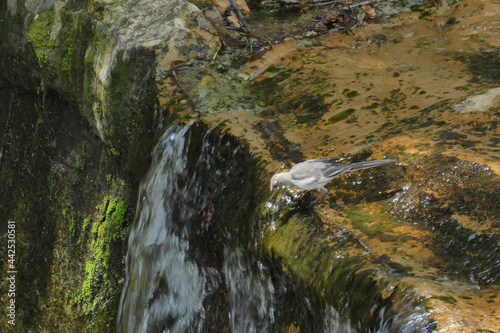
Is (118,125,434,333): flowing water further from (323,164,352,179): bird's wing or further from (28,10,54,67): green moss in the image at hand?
(28,10,54,67): green moss

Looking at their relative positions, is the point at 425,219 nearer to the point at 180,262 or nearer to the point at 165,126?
the point at 180,262

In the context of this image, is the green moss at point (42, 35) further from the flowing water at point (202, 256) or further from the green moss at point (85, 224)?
the flowing water at point (202, 256)

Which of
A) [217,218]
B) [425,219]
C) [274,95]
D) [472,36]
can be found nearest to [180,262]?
[217,218]

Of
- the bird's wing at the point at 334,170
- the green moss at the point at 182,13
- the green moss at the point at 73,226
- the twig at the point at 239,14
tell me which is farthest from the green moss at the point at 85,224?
the bird's wing at the point at 334,170

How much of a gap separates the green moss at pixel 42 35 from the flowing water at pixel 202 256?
2389 mm

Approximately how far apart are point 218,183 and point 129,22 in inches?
82.1

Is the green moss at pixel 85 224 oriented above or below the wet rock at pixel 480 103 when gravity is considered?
below

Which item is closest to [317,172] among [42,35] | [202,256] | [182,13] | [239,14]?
[202,256]

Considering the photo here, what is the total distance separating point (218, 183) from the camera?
3.76m

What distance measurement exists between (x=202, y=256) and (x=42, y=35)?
3577 mm

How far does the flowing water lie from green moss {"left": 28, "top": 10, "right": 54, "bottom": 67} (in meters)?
2.39

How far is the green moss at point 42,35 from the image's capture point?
602 centimetres

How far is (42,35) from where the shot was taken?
609cm

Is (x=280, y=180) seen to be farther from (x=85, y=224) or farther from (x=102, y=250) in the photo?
(x=85, y=224)
